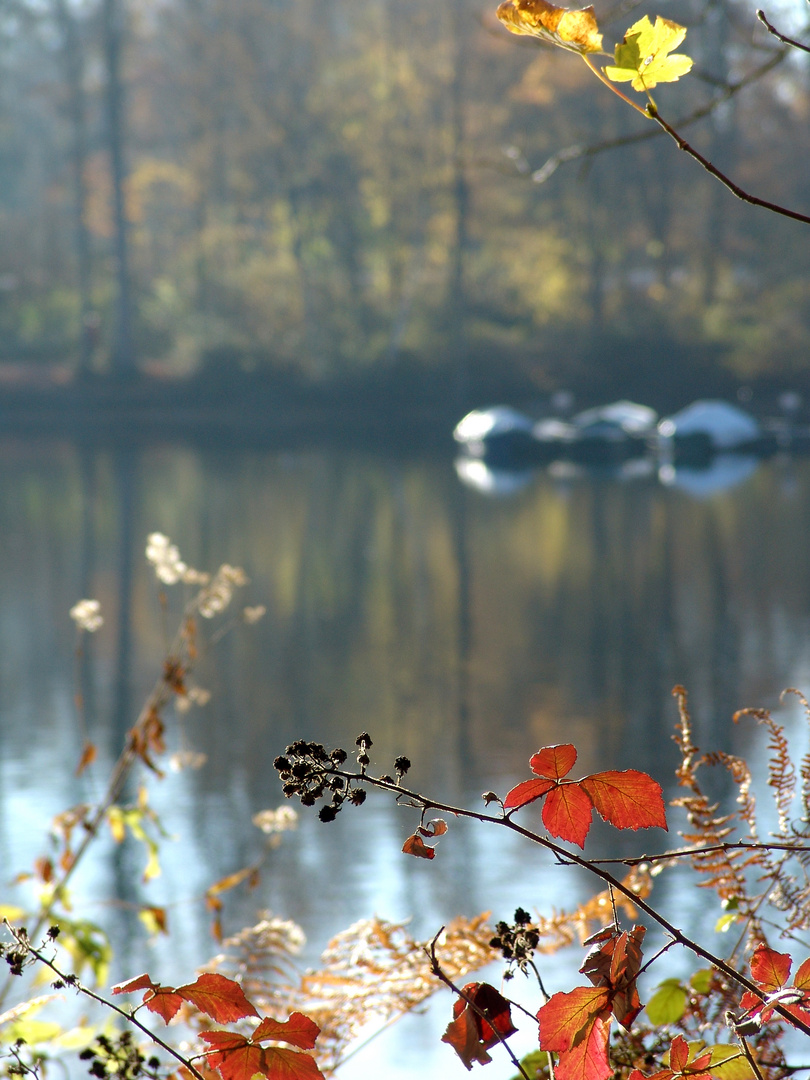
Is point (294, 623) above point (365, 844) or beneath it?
above

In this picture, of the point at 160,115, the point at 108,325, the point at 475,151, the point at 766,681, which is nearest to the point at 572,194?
the point at 475,151

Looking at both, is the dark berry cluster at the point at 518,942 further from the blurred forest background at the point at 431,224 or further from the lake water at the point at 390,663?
the blurred forest background at the point at 431,224

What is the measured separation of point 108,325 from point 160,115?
30.4 feet

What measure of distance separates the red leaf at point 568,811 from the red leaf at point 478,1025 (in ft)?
0.33

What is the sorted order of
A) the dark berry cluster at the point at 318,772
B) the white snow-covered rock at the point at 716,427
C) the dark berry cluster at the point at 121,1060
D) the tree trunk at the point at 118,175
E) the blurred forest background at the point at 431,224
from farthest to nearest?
the tree trunk at the point at 118,175, the blurred forest background at the point at 431,224, the white snow-covered rock at the point at 716,427, the dark berry cluster at the point at 121,1060, the dark berry cluster at the point at 318,772

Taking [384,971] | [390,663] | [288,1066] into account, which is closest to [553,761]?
[288,1066]

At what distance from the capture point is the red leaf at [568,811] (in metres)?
0.76

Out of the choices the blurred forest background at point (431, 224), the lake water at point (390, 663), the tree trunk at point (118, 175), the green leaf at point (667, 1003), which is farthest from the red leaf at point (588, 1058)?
the tree trunk at point (118, 175)

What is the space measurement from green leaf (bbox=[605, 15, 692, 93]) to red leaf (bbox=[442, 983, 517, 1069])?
518 mm

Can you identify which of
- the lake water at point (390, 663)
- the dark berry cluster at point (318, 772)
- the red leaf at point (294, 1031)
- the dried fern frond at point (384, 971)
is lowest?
the red leaf at point (294, 1031)

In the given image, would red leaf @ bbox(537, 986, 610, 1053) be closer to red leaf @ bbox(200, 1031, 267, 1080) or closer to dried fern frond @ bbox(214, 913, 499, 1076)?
red leaf @ bbox(200, 1031, 267, 1080)

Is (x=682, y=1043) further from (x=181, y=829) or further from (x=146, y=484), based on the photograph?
(x=146, y=484)

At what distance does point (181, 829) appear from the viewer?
5.10m

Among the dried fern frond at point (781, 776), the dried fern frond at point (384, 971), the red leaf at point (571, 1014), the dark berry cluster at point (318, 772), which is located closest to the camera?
the dark berry cluster at point (318, 772)
